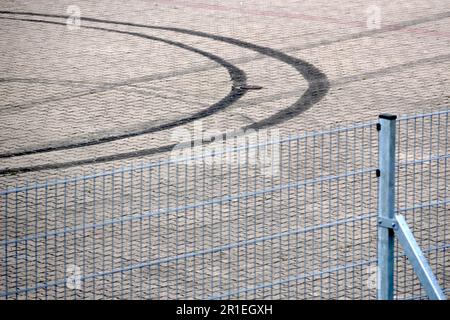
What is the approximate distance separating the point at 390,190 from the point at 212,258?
2.41m

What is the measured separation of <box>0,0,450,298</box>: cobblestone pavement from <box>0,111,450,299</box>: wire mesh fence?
0.39 metres

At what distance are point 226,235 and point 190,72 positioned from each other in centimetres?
644

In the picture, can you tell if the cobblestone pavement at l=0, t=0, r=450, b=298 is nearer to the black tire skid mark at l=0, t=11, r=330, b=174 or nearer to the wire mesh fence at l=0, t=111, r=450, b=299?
the black tire skid mark at l=0, t=11, r=330, b=174

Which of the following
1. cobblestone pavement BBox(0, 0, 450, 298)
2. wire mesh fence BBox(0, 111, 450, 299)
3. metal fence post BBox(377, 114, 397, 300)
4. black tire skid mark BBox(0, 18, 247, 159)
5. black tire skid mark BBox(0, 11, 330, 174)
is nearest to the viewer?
metal fence post BBox(377, 114, 397, 300)

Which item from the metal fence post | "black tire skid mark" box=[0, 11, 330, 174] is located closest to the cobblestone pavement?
"black tire skid mark" box=[0, 11, 330, 174]

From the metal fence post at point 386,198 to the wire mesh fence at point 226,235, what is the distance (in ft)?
0.96

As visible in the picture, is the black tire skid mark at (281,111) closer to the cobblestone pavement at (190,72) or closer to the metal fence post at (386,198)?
the cobblestone pavement at (190,72)

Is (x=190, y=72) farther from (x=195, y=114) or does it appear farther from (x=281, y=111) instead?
(x=281, y=111)

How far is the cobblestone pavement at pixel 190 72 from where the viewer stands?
12.0 meters

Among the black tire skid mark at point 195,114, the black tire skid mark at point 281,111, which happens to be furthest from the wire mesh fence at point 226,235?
the black tire skid mark at point 195,114

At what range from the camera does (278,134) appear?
1188 cm

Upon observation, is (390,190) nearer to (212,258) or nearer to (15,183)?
(212,258)

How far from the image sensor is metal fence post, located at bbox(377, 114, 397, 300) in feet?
19.9

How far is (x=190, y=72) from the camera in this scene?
15.0 m
